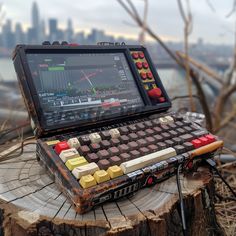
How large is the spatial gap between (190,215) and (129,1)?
194 centimetres

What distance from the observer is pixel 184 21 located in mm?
2471

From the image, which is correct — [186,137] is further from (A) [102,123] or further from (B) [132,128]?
(A) [102,123]

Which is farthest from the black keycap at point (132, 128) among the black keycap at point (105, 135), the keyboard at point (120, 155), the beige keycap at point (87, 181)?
the beige keycap at point (87, 181)

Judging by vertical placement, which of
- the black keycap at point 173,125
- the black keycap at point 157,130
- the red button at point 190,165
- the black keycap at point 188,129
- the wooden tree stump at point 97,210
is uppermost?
the black keycap at point 157,130

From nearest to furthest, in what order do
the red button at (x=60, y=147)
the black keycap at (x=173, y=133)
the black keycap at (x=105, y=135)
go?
1. the red button at (x=60, y=147)
2. the black keycap at (x=105, y=135)
3. the black keycap at (x=173, y=133)

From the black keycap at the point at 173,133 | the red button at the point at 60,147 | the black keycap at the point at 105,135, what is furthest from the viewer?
the black keycap at the point at 173,133

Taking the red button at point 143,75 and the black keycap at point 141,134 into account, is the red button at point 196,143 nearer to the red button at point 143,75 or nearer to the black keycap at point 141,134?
the black keycap at point 141,134

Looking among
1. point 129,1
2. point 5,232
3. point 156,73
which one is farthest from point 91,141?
point 129,1

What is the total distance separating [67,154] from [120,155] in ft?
0.56

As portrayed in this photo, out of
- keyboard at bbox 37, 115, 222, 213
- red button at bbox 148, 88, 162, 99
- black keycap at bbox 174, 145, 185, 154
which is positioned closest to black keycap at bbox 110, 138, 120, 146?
keyboard at bbox 37, 115, 222, 213

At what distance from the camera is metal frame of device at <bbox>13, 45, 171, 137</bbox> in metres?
0.89

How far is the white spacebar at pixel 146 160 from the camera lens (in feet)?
2.72

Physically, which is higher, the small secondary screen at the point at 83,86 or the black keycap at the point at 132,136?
the small secondary screen at the point at 83,86

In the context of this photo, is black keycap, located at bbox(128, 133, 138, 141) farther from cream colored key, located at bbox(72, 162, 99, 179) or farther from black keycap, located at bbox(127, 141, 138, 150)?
cream colored key, located at bbox(72, 162, 99, 179)
